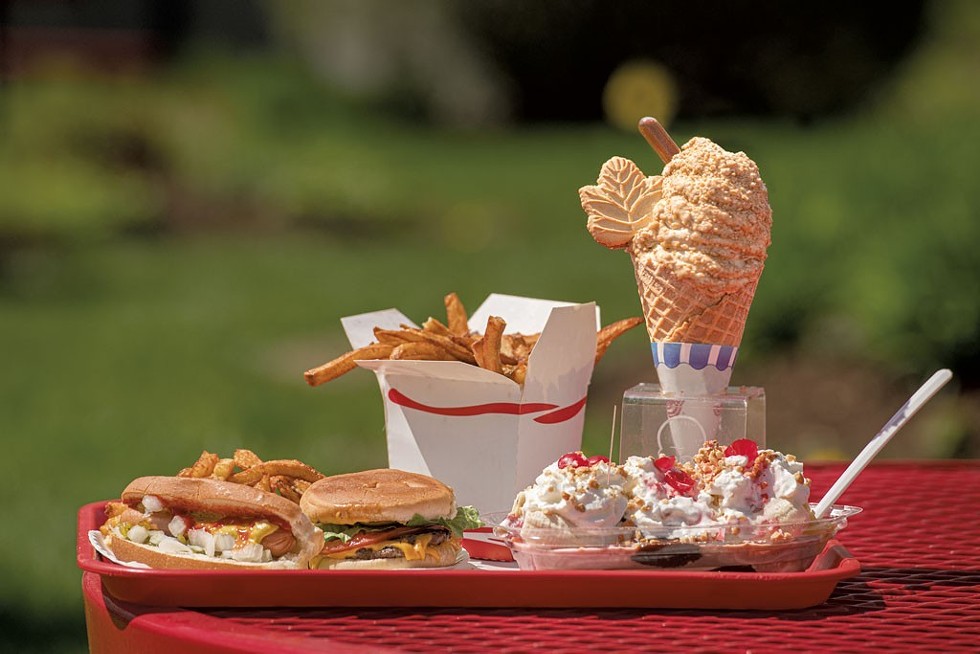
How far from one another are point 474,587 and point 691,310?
55 cm

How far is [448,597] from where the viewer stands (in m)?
1.61

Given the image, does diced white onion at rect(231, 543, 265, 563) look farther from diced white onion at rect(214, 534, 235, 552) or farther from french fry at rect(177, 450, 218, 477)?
french fry at rect(177, 450, 218, 477)

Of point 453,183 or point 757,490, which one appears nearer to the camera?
point 757,490

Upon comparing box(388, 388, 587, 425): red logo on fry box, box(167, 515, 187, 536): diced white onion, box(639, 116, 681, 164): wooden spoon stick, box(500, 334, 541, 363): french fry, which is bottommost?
box(167, 515, 187, 536): diced white onion

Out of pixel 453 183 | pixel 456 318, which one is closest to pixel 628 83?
pixel 453 183

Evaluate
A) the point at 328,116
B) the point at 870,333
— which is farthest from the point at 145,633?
the point at 328,116

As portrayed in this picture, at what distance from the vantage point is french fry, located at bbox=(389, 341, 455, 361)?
2031 mm

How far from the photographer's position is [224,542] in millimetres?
1670

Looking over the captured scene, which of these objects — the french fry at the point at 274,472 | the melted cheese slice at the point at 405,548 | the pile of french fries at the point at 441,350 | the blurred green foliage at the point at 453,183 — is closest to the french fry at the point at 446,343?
the pile of french fries at the point at 441,350

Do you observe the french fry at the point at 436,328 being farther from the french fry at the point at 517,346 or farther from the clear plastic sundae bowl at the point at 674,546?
the clear plastic sundae bowl at the point at 674,546

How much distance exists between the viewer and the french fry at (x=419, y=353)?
2.03 meters

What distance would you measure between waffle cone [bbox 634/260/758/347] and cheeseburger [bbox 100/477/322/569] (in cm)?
61

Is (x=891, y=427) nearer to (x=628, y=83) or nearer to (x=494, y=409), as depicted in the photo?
(x=494, y=409)

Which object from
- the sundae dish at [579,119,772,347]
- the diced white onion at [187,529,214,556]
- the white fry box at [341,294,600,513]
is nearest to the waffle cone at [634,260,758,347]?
the sundae dish at [579,119,772,347]
